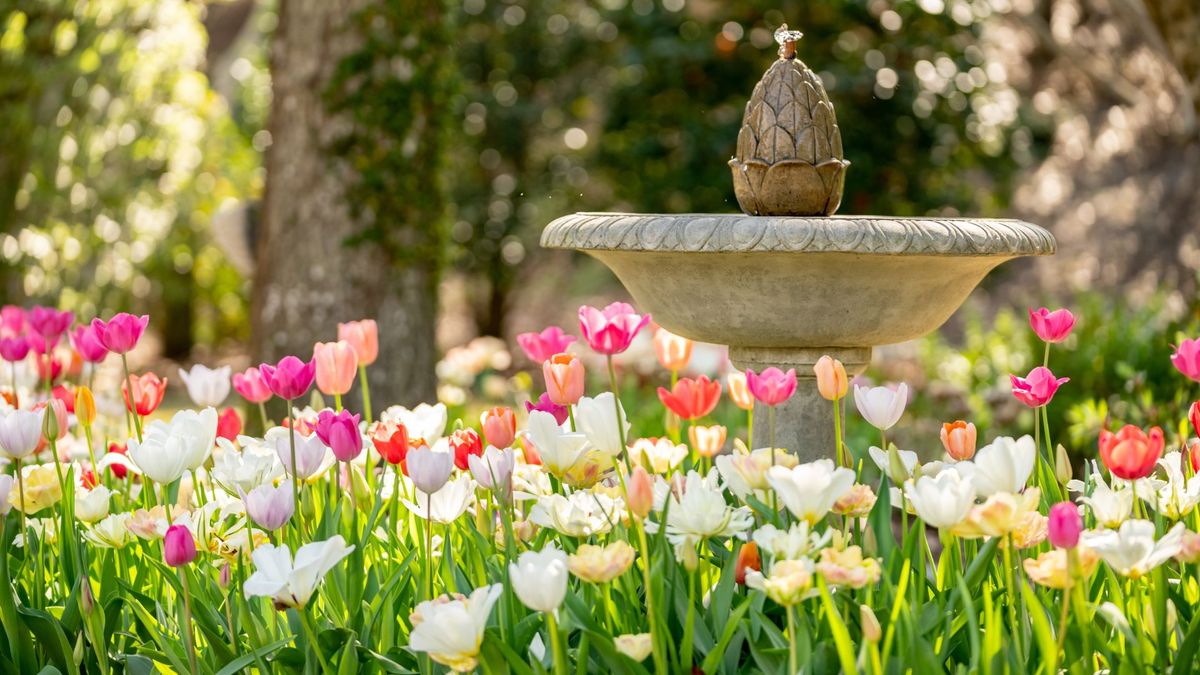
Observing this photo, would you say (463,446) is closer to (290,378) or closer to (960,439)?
(290,378)

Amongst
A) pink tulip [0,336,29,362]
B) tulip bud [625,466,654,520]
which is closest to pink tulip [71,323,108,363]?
pink tulip [0,336,29,362]

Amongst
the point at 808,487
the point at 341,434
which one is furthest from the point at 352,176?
the point at 808,487

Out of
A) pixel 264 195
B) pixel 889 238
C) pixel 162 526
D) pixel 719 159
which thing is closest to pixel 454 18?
pixel 264 195

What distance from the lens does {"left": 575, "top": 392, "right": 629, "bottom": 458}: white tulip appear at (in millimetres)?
2285

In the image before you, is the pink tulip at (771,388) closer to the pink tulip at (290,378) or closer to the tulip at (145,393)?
the pink tulip at (290,378)

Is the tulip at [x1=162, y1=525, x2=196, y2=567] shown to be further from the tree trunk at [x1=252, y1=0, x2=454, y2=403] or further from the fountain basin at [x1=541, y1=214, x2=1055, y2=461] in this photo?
the tree trunk at [x1=252, y1=0, x2=454, y2=403]

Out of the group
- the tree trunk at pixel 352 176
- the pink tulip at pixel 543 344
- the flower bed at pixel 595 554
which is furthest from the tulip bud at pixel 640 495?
the tree trunk at pixel 352 176

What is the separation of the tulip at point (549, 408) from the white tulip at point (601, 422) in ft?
0.48

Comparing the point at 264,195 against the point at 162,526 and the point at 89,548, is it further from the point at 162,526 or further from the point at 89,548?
A: the point at 162,526

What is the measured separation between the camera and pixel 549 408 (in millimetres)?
2488

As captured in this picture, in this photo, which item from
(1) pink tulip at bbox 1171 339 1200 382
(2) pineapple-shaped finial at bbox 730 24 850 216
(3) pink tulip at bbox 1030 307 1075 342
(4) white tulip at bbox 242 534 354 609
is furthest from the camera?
(2) pineapple-shaped finial at bbox 730 24 850 216

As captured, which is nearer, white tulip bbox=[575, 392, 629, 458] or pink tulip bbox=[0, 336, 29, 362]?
white tulip bbox=[575, 392, 629, 458]

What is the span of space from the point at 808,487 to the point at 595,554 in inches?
13.1

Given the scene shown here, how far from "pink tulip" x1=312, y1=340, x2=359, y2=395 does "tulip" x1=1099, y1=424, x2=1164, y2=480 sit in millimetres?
1470
